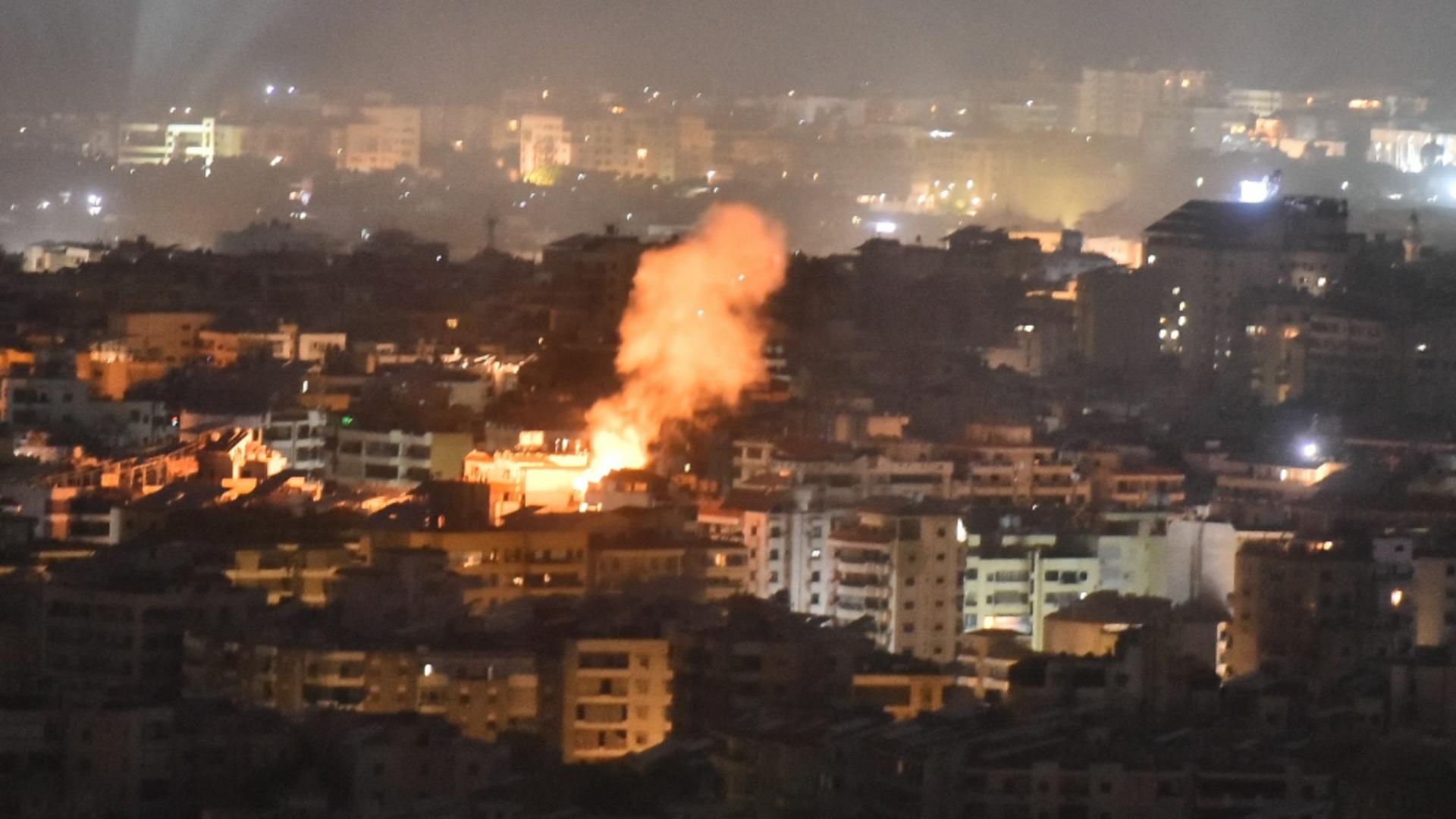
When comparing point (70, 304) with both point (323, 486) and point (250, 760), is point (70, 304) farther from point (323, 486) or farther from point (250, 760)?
point (250, 760)

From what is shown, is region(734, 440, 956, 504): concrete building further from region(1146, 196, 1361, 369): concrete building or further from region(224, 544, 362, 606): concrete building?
region(1146, 196, 1361, 369): concrete building

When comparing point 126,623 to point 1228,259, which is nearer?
point 126,623

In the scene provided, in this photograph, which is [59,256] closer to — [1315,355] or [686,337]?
[1315,355]

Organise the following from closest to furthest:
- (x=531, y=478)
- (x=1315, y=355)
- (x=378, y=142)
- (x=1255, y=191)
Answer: (x=531, y=478), (x=1315, y=355), (x=1255, y=191), (x=378, y=142)

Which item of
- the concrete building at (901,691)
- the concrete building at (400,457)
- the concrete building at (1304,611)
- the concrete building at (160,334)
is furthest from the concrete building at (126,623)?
the concrete building at (160,334)

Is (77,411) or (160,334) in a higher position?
(160,334)

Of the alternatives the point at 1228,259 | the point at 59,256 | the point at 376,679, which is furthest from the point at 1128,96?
the point at 376,679


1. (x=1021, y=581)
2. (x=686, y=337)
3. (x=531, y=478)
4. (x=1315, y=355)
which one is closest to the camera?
(x=1021, y=581)
